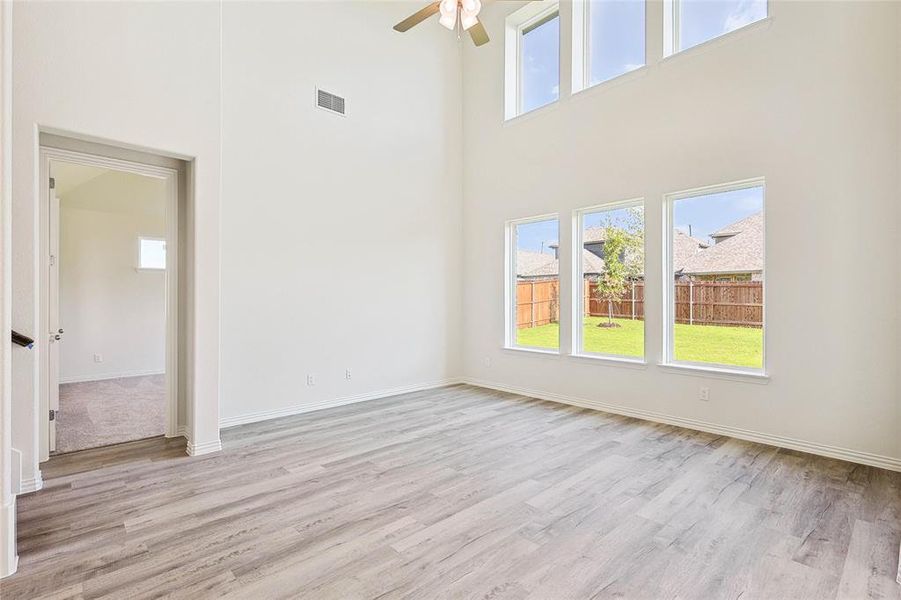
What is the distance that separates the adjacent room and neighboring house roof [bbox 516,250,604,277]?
4 cm

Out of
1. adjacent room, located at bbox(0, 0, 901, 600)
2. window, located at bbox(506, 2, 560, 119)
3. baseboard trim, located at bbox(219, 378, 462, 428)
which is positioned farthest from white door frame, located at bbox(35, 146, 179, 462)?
window, located at bbox(506, 2, 560, 119)

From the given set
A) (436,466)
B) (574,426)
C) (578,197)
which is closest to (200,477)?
(436,466)

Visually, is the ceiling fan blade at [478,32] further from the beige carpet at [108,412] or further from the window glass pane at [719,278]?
the beige carpet at [108,412]

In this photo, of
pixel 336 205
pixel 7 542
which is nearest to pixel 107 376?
pixel 336 205

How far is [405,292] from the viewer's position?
5.91 m

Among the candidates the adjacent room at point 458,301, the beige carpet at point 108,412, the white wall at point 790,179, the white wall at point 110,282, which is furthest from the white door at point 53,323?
the white wall at point 790,179

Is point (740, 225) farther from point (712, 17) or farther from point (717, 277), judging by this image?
point (712, 17)

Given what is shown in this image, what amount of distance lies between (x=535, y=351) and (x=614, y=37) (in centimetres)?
378

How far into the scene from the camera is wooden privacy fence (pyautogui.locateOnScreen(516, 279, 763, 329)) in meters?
4.17

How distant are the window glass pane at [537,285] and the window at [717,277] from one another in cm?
138

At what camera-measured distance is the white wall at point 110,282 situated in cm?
645

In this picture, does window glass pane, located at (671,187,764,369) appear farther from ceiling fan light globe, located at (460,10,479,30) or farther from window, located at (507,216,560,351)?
ceiling fan light globe, located at (460,10,479,30)

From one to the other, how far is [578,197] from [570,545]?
3938 millimetres

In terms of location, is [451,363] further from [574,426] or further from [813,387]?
[813,387]
